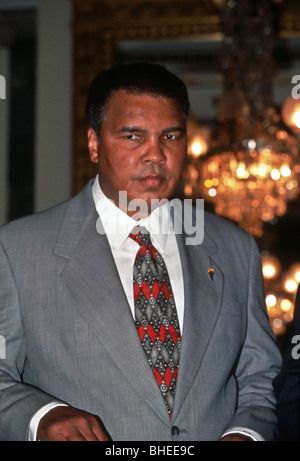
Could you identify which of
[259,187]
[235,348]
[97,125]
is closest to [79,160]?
[259,187]

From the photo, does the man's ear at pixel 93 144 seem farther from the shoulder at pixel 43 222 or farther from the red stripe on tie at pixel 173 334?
the red stripe on tie at pixel 173 334

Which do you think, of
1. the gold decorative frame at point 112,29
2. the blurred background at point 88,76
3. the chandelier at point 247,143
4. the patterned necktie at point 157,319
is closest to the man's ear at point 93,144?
the patterned necktie at point 157,319

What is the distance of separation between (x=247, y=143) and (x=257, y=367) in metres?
2.56

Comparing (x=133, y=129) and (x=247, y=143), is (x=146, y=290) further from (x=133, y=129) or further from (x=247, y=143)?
(x=247, y=143)

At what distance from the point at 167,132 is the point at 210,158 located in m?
2.45

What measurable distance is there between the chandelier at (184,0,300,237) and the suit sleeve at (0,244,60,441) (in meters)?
2.61

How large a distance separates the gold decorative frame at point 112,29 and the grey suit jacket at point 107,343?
280 centimetres

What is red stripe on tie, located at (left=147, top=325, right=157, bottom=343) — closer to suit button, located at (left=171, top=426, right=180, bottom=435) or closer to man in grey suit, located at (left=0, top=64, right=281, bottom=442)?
man in grey suit, located at (left=0, top=64, right=281, bottom=442)

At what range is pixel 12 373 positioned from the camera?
5.01ft

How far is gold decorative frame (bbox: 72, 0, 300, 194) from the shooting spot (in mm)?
4488

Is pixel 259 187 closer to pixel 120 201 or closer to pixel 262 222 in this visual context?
pixel 262 222

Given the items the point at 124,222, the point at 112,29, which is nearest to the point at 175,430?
the point at 124,222

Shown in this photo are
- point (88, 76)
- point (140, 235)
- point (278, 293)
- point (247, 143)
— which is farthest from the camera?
point (88, 76)
